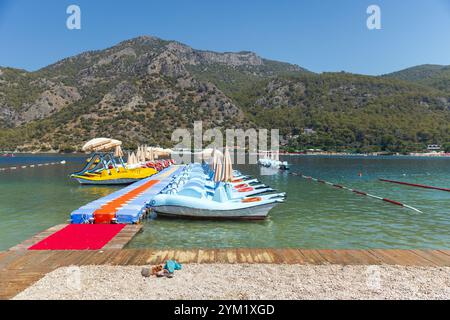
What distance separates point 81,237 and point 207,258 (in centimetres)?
646

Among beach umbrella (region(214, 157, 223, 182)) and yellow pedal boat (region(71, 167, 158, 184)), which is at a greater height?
beach umbrella (region(214, 157, 223, 182))

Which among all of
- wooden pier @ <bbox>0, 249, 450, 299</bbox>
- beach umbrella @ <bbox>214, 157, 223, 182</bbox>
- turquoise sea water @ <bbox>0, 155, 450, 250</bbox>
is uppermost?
beach umbrella @ <bbox>214, 157, 223, 182</bbox>

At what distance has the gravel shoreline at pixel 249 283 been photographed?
27.7ft

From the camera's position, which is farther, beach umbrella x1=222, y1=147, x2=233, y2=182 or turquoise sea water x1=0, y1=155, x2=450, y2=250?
beach umbrella x1=222, y1=147, x2=233, y2=182

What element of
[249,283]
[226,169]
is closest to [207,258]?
[249,283]

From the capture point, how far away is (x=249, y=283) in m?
9.24

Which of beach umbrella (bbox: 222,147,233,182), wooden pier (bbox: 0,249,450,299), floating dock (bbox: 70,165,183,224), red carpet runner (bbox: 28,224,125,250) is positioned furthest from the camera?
beach umbrella (bbox: 222,147,233,182)

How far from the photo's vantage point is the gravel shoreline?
8445 millimetres

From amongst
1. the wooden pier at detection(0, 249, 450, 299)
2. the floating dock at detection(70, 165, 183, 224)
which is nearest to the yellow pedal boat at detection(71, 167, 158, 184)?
the floating dock at detection(70, 165, 183, 224)

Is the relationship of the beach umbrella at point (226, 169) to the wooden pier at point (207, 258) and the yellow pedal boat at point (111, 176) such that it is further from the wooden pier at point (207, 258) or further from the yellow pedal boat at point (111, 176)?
the yellow pedal boat at point (111, 176)

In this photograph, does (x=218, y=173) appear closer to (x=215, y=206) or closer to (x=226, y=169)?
(x=226, y=169)

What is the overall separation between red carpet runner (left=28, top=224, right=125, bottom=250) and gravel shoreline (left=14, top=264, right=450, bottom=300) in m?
3.34

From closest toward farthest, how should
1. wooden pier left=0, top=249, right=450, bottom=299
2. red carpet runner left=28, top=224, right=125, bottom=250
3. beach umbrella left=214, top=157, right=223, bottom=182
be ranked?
wooden pier left=0, top=249, right=450, bottom=299 → red carpet runner left=28, top=224, right=125, bottom=250 → beach umbrella left=214, top=157, right=223, bottom=182

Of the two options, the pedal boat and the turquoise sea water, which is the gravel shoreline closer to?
the turquoise sea water
